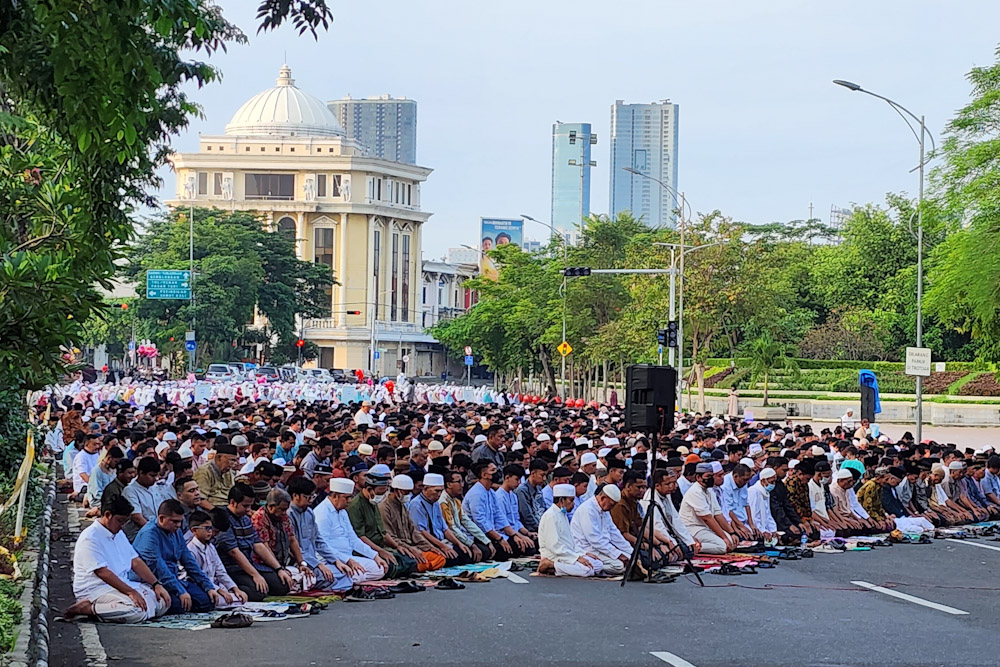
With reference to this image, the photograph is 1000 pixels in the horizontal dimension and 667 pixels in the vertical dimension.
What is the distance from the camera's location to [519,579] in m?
15.4

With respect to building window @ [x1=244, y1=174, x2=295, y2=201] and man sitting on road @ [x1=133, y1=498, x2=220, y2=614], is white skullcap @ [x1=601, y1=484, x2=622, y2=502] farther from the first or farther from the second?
building window @ [x1=244, y1=174, x2=295, y2=201]

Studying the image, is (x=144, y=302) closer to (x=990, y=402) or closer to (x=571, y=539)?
(x=990, y=402)

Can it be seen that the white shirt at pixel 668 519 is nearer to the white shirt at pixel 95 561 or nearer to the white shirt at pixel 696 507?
the white shirt at pixel 696 507

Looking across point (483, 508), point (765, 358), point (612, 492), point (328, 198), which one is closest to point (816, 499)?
point (612, 492)

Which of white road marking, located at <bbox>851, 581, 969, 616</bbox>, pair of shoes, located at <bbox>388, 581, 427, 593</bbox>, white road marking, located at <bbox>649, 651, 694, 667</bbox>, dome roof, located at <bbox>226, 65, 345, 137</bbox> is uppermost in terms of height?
dome roof, located at <bbox>226, 65, 345, 137</bbox>

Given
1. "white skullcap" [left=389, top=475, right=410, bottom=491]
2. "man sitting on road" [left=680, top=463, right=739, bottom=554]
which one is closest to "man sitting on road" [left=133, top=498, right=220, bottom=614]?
"white skullcap" [left=389, top=475, right=410, bottom=491]

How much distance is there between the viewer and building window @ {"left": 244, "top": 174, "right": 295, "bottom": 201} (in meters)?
116

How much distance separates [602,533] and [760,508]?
3698mm

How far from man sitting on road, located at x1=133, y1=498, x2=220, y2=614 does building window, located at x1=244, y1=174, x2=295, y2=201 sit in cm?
10569

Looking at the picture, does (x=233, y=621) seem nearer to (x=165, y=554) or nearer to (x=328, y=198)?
(x=165, y=554)

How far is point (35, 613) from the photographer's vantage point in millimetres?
10883

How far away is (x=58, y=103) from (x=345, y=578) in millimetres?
7774

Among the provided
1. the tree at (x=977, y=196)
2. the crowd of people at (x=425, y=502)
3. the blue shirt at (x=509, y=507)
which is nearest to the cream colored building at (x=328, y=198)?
the tree at (x=977, y=196)

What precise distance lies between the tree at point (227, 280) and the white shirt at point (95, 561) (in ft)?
199
